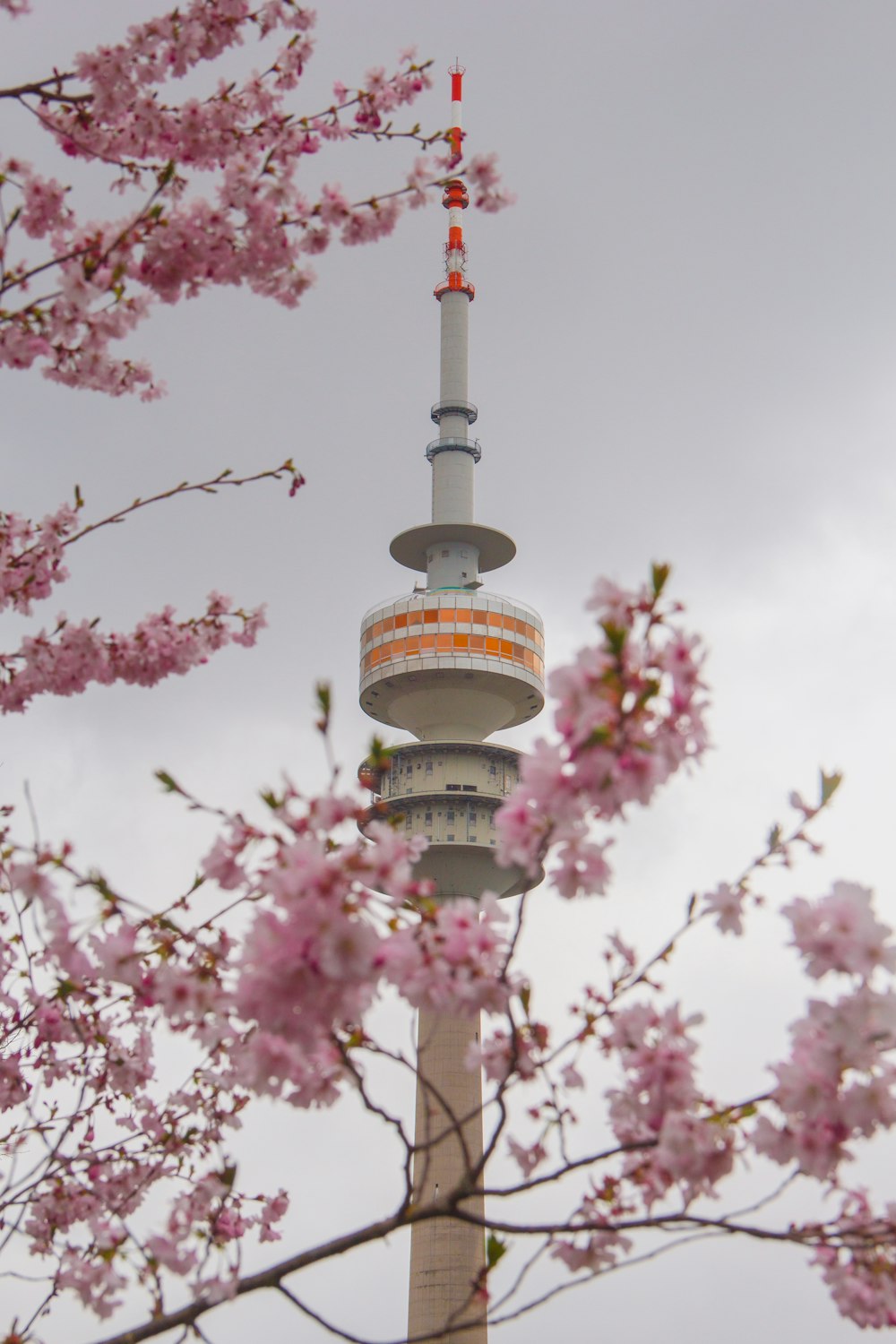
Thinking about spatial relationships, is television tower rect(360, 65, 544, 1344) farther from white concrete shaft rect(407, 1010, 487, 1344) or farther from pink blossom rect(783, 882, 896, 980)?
pink blossom rect(783, 882, 896, 980)

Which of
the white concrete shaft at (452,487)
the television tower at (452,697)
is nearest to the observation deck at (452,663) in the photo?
the television tower at (452,697)

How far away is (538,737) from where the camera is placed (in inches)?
153

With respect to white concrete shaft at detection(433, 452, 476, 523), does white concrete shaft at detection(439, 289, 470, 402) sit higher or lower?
higher

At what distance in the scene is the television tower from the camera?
49656 millimetres

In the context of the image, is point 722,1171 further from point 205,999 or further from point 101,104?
point 101,104

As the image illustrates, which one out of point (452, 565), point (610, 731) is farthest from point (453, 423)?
point (610, 731)

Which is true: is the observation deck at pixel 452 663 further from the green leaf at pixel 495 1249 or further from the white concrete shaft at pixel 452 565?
the green leaf at pixel 495 1249

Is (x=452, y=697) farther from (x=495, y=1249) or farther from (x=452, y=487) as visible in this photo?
(x=495, y=1249)

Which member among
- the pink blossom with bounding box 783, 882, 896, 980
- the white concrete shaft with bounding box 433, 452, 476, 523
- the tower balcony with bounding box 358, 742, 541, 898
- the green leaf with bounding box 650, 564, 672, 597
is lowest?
the pink blossom with bounding box 783, 882, 896, 980

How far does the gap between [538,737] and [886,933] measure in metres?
1.20

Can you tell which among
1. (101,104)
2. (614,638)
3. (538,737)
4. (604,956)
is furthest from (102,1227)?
(101,104)

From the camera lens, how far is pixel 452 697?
54.1m

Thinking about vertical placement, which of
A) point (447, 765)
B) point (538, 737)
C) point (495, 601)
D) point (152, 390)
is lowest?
point (538, 737)

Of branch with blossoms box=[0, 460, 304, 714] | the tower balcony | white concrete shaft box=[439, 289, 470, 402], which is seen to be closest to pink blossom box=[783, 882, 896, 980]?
branch with blossoms box=[0, 460, 304, 714]
